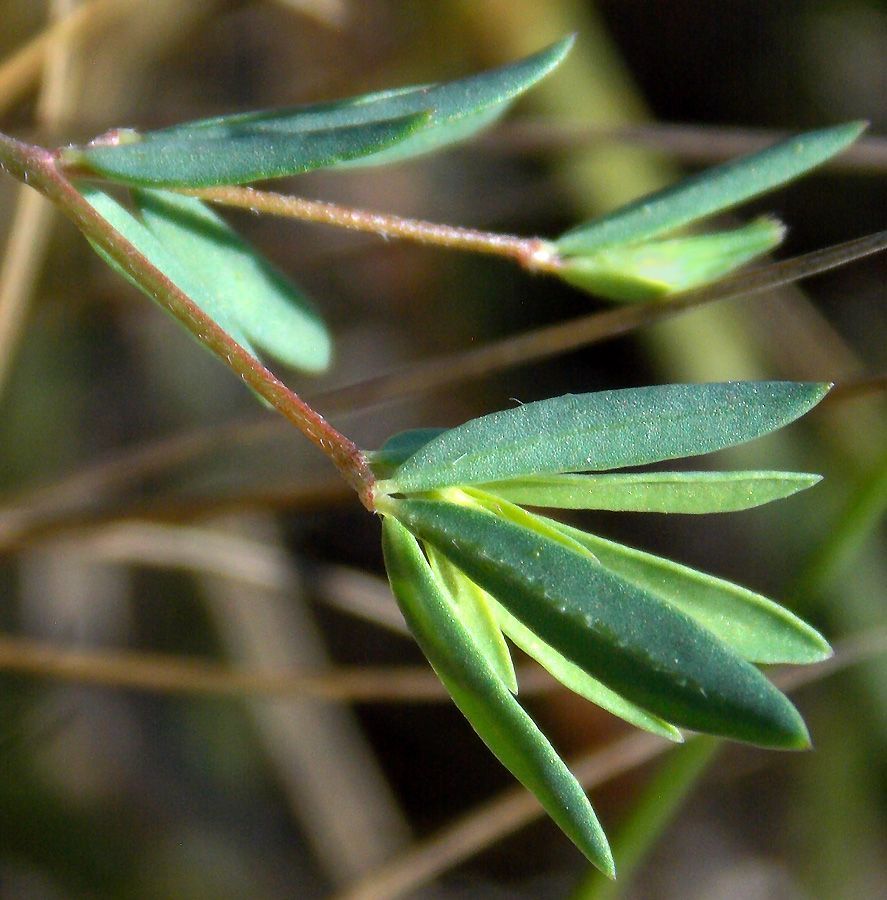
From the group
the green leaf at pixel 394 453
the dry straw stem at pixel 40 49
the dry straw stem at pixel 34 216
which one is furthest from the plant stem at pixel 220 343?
the dry straw stem at pixel 40 49

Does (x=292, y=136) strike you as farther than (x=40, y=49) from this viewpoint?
No

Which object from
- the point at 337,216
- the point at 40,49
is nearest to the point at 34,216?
the point at 40,49

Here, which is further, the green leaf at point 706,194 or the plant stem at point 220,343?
the green leaf at point 706,194

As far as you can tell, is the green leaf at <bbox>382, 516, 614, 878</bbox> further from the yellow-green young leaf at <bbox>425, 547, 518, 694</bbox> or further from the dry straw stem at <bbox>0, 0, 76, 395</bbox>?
the dry straw stem at <bbox>0, 0, 76, 395</bbox>

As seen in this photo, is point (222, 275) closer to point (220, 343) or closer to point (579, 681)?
point (220, 343)

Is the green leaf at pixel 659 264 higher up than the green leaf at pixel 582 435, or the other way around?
the green leaf at pixel 659 264

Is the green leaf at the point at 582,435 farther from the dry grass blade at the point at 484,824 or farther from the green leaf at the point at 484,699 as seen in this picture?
the dry grass blade at the point at 484,824

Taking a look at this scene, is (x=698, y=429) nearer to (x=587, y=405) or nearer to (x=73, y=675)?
(x=587, y=405)
